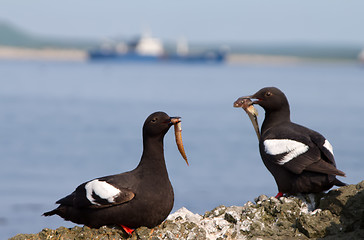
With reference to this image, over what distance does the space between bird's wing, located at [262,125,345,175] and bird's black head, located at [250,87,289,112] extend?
1.56 ft

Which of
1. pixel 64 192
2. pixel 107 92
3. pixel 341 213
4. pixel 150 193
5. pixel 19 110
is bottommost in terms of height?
pixel 341 213

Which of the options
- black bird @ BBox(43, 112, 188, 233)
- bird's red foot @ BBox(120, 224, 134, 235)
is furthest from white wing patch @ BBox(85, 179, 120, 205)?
bird's red foot @ BBox(120, 224, 134, 235)

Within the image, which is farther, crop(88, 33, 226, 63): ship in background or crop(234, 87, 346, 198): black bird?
crop(88, 33, 226, 63): ship in background

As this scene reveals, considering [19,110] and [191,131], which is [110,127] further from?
A: [19,110]

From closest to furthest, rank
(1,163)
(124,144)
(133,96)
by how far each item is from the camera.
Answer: (1,163) → (124,144) → (133,96)

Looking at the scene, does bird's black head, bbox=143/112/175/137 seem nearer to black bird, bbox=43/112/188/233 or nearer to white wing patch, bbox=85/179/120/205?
black bird, bbox=43/112/188/233

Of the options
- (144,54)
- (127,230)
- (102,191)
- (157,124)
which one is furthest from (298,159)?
(144,54)

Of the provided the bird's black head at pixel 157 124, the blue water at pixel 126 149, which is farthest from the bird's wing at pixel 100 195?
the blue water at pixel 126 149

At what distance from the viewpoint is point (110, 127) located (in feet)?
96.4

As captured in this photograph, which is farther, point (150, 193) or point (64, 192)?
point (64, 192)

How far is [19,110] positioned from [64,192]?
81.6ft

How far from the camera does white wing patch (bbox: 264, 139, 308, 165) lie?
6492 mm

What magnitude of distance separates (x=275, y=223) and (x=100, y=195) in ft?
5.67

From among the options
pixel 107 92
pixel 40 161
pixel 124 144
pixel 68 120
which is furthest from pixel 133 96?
pixel 40 161
